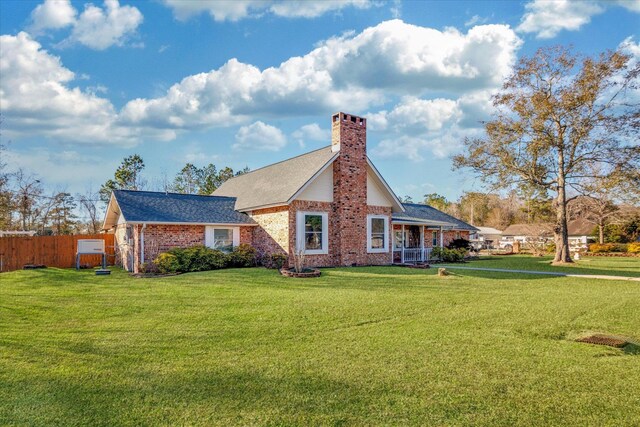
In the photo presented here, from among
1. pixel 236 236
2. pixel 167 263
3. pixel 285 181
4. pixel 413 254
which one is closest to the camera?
pixel 167 263

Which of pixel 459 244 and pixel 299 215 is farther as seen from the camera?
pixel 459 244

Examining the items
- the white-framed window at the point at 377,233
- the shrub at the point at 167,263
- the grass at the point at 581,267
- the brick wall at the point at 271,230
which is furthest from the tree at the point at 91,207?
the grass at the point at 581,267

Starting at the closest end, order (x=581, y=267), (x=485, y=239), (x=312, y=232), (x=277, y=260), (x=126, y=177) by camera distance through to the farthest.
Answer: (x=277, y=260) → (x=312, y=232) → (x=581, y=267) → (x=126, y=177) → (x=485, y=239)

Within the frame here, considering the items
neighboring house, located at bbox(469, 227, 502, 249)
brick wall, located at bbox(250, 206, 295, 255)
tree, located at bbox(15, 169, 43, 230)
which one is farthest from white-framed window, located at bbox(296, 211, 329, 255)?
neighboring house, located at bbox(469, 227, 502, 249)

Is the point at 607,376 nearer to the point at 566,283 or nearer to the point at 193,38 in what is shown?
the point at 566,283

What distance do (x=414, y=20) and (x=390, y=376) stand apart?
46.4 feet

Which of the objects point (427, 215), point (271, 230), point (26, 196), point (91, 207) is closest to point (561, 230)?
point (427, 215)

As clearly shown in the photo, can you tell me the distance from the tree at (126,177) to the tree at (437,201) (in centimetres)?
4362

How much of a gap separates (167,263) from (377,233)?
1003cm

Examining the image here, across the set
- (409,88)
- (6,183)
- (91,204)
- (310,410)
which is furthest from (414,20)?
(91,204)

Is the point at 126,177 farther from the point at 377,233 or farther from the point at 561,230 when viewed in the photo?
the point at 561,230

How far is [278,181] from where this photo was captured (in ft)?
66.2

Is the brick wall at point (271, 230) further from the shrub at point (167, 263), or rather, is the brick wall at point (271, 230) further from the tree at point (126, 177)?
the tree at point (126, 177)

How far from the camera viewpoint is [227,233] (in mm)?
19375
